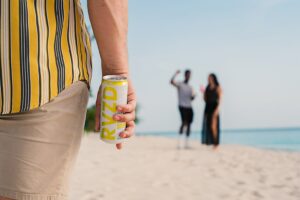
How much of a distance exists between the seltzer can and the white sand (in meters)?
2.87

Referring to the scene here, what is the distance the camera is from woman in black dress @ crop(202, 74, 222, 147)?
9.34 metres

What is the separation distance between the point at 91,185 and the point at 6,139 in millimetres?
3786

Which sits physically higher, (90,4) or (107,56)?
(90,4)

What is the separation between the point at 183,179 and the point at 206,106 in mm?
4522

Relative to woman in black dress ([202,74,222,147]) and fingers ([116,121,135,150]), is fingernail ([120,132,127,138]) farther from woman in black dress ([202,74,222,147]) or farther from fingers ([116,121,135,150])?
woman in black dress ([202,74,222,147])

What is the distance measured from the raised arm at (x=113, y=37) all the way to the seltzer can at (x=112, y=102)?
0.06ft

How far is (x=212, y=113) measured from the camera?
31.7ft

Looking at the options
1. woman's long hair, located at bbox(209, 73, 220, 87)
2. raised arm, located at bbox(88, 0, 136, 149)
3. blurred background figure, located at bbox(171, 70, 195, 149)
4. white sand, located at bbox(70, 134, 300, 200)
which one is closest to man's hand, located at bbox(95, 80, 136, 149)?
raised arm, located at bbox(88, 0, 136, 149)

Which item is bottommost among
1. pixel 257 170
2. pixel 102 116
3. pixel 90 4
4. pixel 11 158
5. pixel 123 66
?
pixel 257 170

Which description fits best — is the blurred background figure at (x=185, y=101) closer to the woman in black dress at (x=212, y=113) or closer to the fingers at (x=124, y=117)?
the woman in black dress at (x=212, y=113)

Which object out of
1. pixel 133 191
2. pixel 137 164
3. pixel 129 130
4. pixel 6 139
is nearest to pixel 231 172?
pixel 137 164

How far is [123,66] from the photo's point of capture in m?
1.49

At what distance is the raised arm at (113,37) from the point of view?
1419mm

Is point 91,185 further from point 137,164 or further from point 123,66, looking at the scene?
point 123,66
